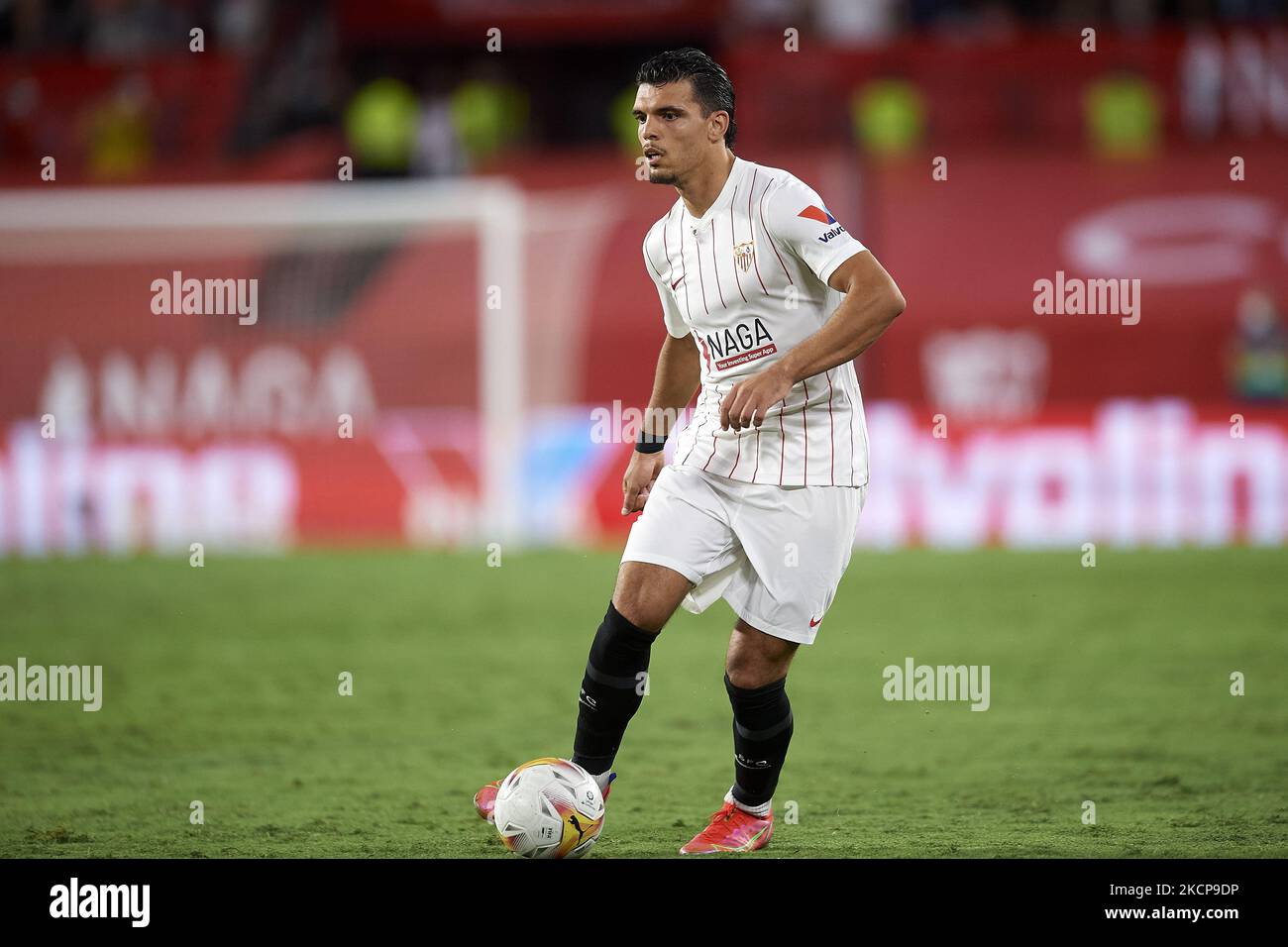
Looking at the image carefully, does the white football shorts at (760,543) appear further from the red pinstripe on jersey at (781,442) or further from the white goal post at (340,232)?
the white goal post at (340,232)

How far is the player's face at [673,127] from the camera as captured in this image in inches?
197

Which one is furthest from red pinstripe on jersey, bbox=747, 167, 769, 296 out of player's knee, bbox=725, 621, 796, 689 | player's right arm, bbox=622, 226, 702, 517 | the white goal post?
the white goal post

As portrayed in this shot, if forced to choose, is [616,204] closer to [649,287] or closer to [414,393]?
[649,287]

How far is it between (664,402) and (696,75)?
1.05 metres

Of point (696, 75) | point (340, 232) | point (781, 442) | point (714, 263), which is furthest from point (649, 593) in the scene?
point (340, 232)

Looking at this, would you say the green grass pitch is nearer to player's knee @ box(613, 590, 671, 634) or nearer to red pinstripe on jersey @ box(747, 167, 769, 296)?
player's knee @ box(613, 590, 671, 634)

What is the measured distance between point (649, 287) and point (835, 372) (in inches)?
512

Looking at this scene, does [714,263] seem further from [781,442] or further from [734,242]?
[781,442]

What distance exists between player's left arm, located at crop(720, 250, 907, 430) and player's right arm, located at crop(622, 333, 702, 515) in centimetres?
74

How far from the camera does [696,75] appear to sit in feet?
16.4

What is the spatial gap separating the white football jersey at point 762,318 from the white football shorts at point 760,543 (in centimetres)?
6

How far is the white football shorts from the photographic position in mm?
5070

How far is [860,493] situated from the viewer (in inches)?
207
